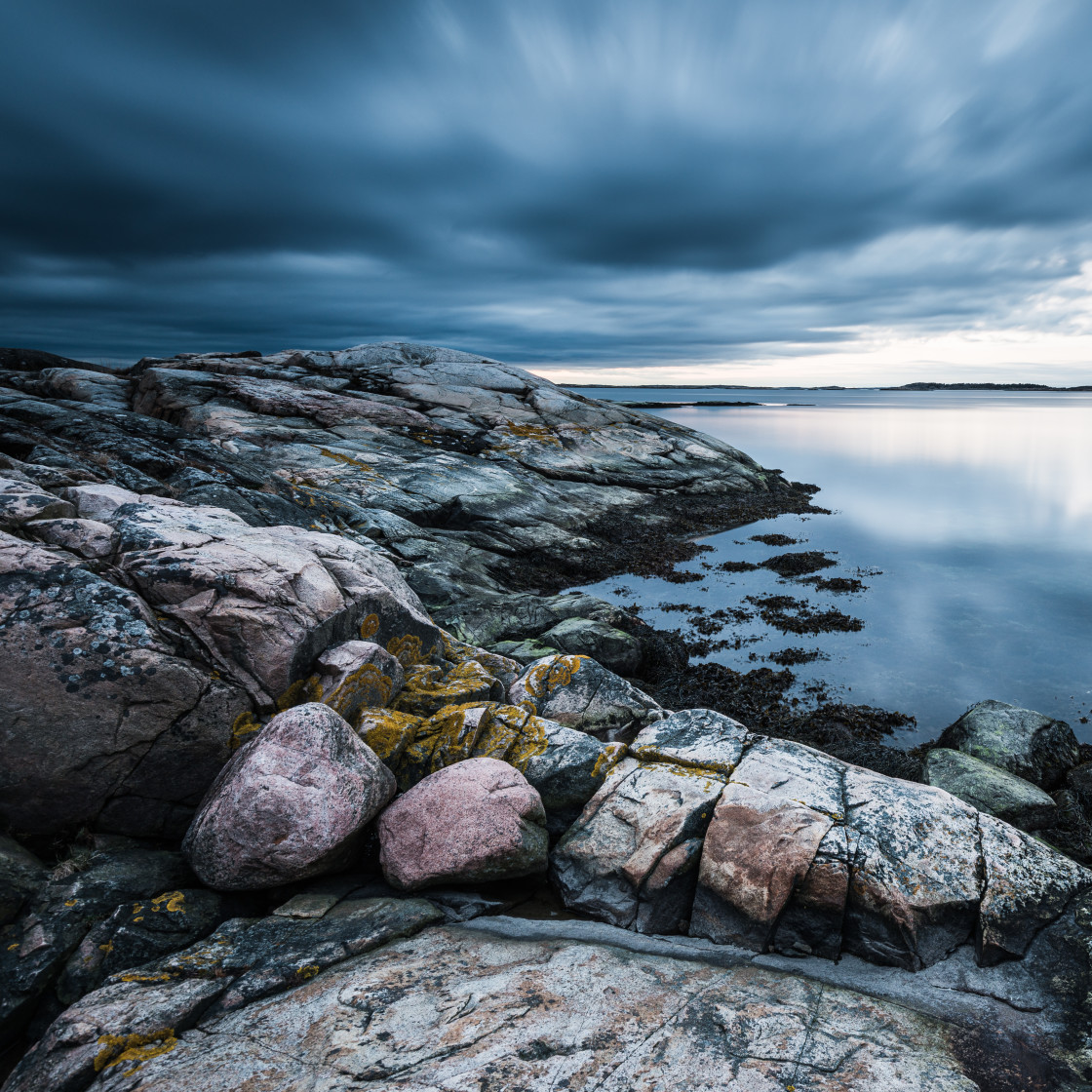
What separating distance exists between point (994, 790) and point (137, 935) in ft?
35.6

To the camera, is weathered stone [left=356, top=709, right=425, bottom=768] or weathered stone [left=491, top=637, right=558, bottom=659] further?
weathered stone [left=491, top=637, right=558, bottom=659]

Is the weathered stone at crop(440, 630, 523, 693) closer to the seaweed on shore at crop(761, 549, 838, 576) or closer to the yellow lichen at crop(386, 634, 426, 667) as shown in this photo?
the yellow lichen at crop(386, 634, 426, 667)

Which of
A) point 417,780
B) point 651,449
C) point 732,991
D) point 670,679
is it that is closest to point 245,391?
point 651,449

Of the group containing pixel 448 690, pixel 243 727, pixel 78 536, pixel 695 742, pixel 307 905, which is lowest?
pixel 307 905

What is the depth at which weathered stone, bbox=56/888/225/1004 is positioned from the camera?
5074 mm

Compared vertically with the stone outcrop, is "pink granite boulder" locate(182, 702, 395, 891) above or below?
above

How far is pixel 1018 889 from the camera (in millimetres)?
5859

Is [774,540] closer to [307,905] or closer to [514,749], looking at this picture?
[514,749]

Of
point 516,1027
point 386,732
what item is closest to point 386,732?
point 386,732

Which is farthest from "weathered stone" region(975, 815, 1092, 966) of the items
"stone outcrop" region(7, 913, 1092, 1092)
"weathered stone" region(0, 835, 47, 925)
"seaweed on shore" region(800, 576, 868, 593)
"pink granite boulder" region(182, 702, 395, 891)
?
"seaweed on shore" region(800, 576, 868, 593)

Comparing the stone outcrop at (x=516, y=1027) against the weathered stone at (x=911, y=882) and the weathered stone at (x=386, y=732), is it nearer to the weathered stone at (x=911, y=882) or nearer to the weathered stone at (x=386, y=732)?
the weathered stone at (x=911, y=882)

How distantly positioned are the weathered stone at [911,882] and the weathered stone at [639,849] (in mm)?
1539

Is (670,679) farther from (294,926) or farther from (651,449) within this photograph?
(651,449)

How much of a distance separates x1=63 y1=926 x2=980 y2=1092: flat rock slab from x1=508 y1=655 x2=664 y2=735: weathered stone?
3909 mm
